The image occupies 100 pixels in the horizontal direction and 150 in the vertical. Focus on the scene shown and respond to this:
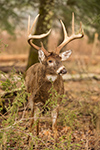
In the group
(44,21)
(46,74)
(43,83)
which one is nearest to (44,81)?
(43,83)

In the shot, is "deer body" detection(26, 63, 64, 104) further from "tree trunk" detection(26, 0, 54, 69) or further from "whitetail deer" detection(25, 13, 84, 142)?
"tree trunk" detection(26, 0, 54, 69)

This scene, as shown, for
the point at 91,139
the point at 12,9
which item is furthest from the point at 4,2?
the point at 91,139

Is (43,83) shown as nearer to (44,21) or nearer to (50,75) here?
(50,75)

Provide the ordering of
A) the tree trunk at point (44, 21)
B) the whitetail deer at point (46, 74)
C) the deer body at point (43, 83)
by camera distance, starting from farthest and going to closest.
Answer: the tree trunk at point (44, 21) < the deer body at point (43, 83) < the whitetail deer at point (46, 74)

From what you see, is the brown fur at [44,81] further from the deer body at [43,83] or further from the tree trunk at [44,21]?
the tree trunk at [44,21]

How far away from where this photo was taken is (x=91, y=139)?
4543 mm

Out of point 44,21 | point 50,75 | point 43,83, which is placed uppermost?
point 44,21

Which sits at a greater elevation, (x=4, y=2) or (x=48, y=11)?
(x=4, y=2)

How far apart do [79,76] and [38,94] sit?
6.91 metres

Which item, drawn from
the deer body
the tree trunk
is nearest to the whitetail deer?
the deer body

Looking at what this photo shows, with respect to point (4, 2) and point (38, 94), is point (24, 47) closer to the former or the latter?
point (4, 2)

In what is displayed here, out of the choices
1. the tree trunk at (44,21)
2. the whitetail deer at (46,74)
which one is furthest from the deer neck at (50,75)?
the tree trunk at (44,21)

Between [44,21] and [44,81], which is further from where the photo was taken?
[44,21]

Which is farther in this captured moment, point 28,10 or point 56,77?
point 28,10
